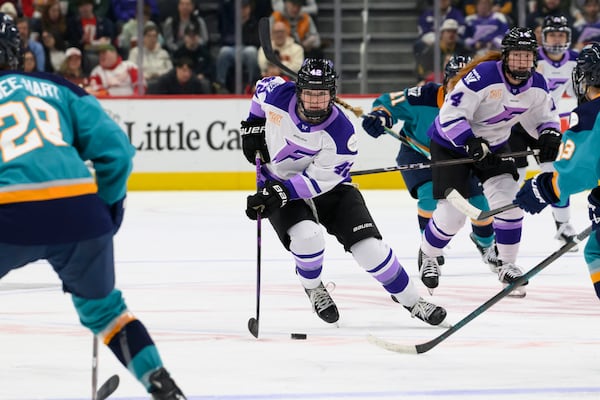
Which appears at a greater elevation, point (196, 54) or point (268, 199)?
point (268, 199)

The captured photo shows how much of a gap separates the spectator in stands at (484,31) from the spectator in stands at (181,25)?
207 centimetres

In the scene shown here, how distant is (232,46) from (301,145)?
5.79 metres

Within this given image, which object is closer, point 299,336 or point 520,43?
point 299,336

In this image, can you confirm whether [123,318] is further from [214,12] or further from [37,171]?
[214,12]

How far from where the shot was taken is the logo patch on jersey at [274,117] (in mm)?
4582

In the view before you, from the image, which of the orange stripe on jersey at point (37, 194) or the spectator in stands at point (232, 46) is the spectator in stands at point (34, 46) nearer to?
the spectator in stands at point (232, 46)

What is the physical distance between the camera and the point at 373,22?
410 inches

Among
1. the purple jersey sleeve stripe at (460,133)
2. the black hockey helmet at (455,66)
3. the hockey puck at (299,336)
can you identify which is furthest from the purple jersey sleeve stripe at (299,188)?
the black hockey helmet at (455,66)

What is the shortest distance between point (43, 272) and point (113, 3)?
4.54 meters

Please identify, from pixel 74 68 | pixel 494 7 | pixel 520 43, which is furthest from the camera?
pixel 494 7

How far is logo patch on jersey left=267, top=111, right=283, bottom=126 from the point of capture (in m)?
4.58

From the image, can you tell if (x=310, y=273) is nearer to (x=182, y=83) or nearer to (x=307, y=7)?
(x=182, y=83)

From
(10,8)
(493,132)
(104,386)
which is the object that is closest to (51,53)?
(10,8)

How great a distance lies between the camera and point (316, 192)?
443 centimetres
